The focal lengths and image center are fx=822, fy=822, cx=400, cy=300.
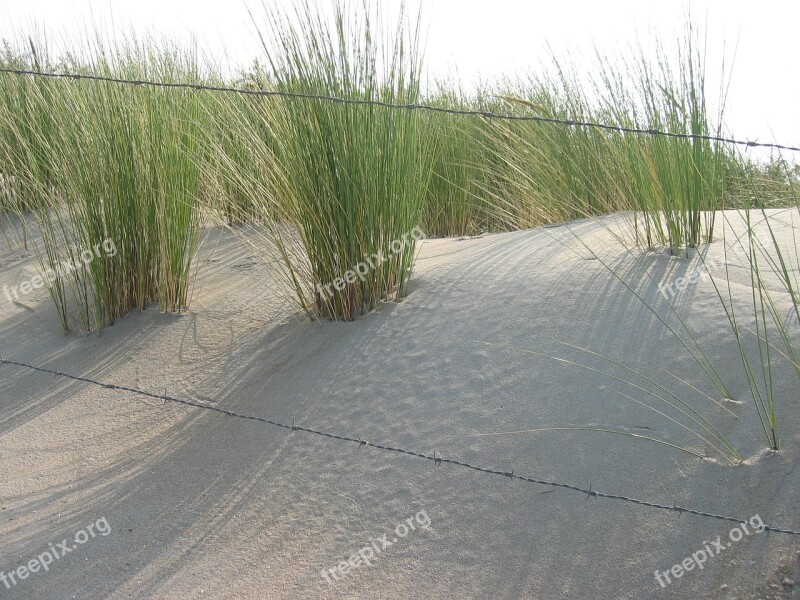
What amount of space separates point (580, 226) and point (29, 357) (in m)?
2.65

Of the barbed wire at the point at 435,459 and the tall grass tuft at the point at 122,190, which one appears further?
the tall grass tuft at the point at 122,190

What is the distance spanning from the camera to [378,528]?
2291 mm

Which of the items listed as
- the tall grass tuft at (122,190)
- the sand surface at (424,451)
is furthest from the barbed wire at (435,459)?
the tall grass tuft at (122,190)

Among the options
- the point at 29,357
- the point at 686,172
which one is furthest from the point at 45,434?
the point at 686,172

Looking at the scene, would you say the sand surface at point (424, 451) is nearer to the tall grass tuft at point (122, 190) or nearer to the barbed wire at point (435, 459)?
the barbed wire at point (435, 459)

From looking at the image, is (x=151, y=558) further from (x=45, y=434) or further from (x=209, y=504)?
(x=45, y=434)

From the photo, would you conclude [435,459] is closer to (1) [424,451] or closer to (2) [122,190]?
(1) [424,451]

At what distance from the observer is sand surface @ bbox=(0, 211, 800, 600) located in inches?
81.7

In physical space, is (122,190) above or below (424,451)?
above

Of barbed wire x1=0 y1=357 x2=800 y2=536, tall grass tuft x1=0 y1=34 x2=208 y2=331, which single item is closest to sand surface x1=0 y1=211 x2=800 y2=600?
barbed wire x1=0 y1=357 x2=800 y2=536

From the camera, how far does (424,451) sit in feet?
8.24

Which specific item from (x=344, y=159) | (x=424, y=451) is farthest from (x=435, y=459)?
(x=344, y=159)

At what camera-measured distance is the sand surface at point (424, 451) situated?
2.08 meters

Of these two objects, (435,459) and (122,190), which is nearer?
(435,459)
